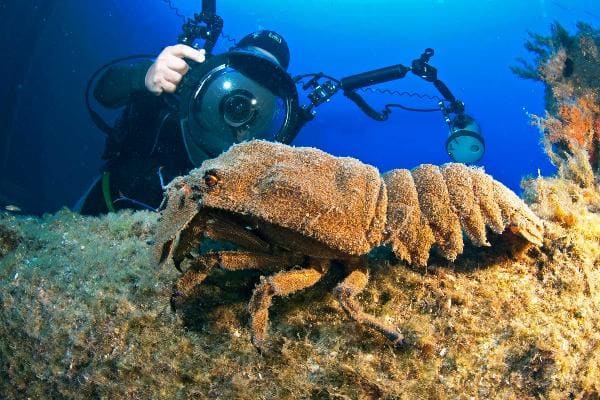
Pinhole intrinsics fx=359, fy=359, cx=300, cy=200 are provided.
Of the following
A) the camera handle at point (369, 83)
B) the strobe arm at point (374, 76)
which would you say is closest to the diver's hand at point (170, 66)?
the camera handle at point (369, 83)

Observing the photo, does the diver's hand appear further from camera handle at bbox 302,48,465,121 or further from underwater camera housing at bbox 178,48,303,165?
camera handle at bbox 302,48,465,121

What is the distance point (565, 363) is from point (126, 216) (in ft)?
12.9

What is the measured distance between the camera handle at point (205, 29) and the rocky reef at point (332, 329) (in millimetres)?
3640

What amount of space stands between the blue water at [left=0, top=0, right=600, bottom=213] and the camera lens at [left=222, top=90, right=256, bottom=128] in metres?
24.2

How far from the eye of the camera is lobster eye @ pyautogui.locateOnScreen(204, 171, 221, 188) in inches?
88.5

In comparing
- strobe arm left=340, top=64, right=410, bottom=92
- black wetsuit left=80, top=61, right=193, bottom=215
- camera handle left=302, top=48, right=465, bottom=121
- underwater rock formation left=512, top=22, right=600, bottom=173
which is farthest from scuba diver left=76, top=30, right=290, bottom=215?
underwater rock formation left=512, top=22, right=600, bottom=173

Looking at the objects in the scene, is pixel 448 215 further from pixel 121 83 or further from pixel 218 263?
pixel 121 83

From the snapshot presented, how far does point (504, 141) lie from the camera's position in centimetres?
7225

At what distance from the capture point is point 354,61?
7494 centimetres

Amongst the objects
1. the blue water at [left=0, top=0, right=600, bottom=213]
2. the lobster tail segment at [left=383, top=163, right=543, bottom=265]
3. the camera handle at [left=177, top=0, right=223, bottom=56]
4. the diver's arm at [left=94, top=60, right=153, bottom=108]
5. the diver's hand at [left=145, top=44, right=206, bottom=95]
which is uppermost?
the blue water at [left=0, top=0, right=600, bottom=213]

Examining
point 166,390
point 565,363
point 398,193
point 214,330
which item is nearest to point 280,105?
point 398,193

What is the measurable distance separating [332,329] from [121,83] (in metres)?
4.76

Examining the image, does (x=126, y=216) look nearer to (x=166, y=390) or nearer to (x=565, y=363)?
(x=166, y=390)

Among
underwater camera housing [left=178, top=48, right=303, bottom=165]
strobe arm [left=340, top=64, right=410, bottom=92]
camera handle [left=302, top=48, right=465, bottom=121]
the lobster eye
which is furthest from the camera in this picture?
strobe arm [left=340, top=64, right=410, bottom=92]
